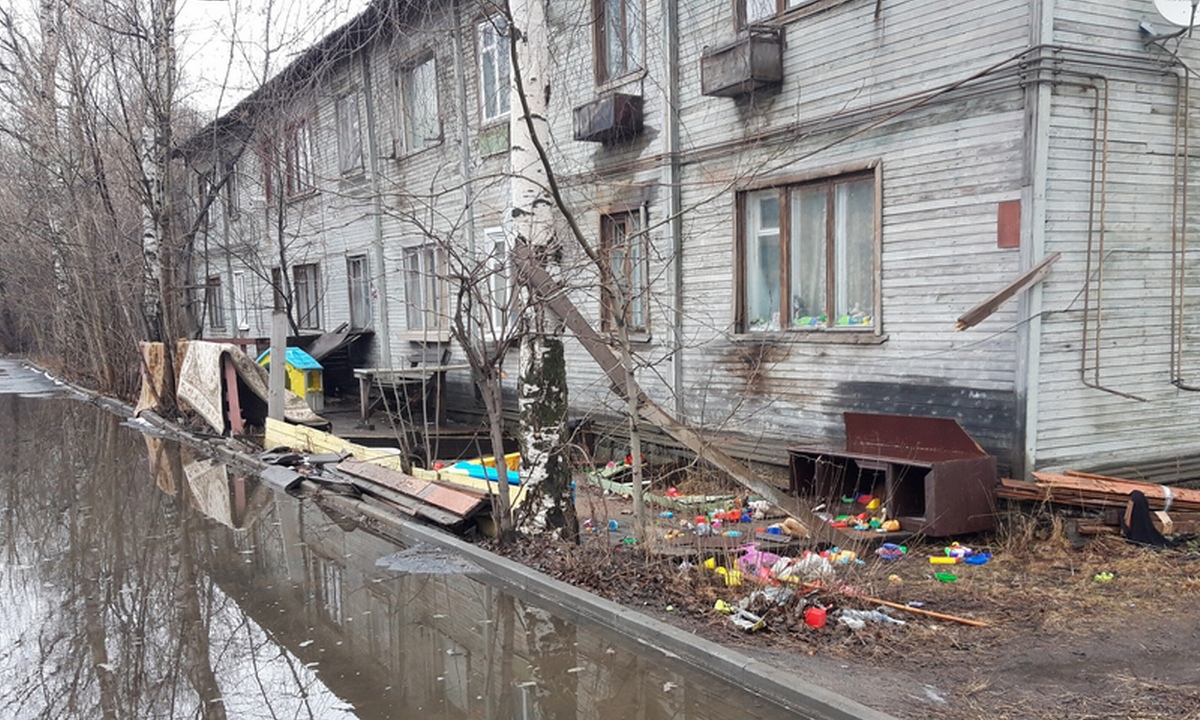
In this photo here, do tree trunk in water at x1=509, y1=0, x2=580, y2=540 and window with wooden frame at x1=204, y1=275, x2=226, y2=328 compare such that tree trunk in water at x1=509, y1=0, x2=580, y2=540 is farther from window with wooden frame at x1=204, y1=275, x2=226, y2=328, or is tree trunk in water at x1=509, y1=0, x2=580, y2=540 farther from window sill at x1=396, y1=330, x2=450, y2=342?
window with wooden frame at x1=204, y1=275, x2=226, y2=328

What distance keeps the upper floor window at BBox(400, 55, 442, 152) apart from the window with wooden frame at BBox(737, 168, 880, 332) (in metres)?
7.95

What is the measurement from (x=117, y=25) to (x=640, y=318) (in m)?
11.8

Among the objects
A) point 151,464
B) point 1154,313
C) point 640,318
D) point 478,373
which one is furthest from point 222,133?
point 1154,313

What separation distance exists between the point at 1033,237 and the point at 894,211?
1.37 m

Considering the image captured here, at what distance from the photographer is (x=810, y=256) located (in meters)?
9.32

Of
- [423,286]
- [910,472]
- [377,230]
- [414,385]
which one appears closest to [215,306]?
[377,230]

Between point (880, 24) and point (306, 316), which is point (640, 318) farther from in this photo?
point (306, 316)

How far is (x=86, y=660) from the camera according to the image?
5.37 meters

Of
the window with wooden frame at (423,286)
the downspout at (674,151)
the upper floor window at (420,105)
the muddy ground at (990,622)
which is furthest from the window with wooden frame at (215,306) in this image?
the muddy ground at (990,622)

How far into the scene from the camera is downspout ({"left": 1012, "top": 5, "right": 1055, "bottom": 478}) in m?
7.19

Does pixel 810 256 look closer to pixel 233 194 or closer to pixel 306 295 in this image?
pixel 306 295

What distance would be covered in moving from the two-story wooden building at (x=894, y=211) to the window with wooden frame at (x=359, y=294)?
7.56 m

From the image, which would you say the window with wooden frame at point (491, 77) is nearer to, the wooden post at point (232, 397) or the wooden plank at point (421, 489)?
the wooden post at point (232, 397)

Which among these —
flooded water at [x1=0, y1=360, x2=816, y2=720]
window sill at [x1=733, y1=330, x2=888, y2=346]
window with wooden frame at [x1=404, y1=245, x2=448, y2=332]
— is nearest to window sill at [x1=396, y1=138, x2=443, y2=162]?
window with wooden frame at [x1=404, y1=245, x2=448, y2=332]
